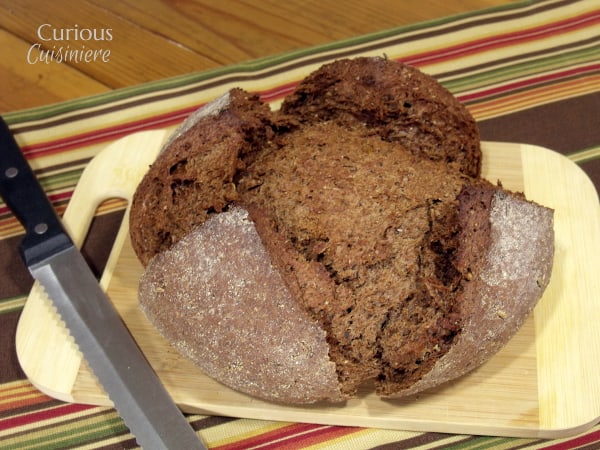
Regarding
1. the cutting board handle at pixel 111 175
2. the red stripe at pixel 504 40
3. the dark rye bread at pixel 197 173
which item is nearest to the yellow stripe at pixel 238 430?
the dark rye bread at pixel 197 173

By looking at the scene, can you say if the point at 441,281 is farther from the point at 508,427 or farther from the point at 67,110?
the point at 67,110

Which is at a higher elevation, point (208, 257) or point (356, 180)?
point (356, 180)

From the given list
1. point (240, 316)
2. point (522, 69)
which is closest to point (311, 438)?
point (240, 316)

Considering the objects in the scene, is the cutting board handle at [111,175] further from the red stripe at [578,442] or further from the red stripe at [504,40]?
the red stripe at [578,442]

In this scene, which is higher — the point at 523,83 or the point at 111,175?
the point at 523,83

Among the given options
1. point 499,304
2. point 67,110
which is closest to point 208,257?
point 499,304

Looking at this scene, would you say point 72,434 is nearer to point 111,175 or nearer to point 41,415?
point 41,415

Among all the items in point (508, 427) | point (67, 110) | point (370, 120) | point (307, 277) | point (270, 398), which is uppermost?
point (67, 110)
